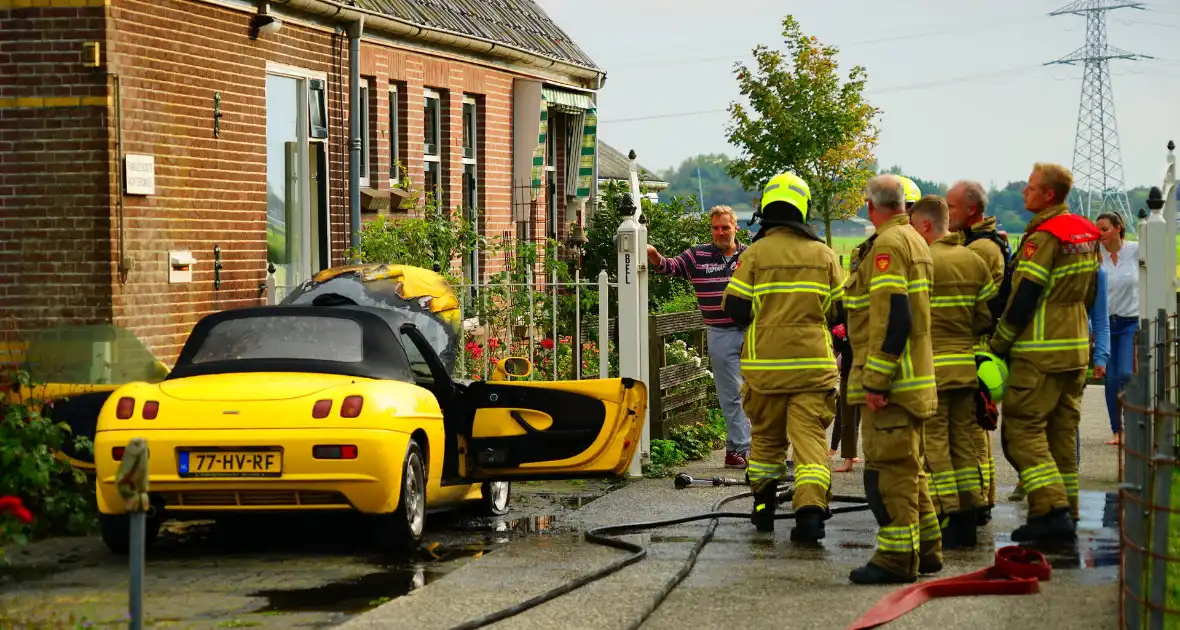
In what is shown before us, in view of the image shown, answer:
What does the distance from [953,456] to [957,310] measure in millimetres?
812

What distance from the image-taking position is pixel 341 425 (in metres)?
9.02

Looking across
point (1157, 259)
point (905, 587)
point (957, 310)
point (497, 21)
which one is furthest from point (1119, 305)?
point (497, 21)

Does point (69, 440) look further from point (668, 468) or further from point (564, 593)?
point (668, 468)

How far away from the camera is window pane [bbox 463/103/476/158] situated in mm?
22219

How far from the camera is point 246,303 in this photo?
50.9 feet

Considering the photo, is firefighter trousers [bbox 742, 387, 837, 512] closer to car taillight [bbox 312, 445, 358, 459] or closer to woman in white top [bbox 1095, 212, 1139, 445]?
car taillight [bbox 312, 445, 358, 459]

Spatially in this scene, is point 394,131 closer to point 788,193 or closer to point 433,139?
point 433,139

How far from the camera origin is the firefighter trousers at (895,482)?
8273 millimetres

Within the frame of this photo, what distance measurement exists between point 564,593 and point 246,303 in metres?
8.20

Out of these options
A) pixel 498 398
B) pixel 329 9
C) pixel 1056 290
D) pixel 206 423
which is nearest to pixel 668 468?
pixel 498 398

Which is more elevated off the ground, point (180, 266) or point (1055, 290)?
point (180, 266)

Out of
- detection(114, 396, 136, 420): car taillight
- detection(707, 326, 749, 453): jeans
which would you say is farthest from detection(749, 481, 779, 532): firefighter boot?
detection(114, 396, 136, 420): car taillight

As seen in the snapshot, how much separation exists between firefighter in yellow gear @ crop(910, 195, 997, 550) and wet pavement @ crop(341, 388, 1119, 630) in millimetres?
255

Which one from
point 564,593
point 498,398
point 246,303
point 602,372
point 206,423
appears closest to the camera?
point 564,593
